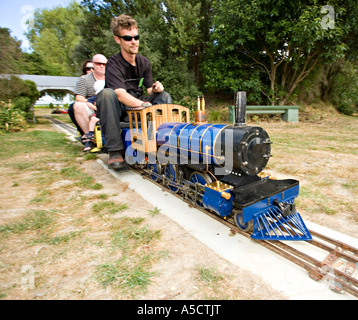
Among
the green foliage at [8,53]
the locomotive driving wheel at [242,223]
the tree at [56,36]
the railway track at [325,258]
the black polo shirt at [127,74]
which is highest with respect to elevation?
the tree at [56,36]

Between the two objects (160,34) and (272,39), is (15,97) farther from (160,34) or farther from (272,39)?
(272,39)

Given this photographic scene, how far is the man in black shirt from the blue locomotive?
128 cm

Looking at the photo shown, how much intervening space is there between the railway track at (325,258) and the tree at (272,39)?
11638mm

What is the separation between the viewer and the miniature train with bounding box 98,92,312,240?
2543 mm

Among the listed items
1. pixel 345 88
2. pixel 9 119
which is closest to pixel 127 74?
pixel 9 119

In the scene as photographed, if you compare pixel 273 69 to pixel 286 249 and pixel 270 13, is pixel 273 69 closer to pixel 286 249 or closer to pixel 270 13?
pixel 270 13

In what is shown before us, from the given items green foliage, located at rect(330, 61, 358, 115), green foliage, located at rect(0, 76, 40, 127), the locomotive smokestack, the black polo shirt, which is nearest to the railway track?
the locomotive smokestack

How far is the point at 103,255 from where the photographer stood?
2.35 m

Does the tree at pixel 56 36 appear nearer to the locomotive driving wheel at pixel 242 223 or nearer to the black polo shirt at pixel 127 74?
the black polo shirt at pixel 127 74

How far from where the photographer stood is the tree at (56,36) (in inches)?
2062

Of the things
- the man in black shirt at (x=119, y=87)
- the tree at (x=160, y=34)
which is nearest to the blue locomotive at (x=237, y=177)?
the man in black shirt at (x=119, y=87)

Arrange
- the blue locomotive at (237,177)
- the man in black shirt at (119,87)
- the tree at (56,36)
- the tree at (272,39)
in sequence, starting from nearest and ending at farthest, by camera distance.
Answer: the blue locomotive at (237,177) → the man in black shirt at (119,87) → the tree at (272,39) → the tree at (56,36)

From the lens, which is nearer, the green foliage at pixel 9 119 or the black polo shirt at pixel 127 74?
the black polo shirt at pixel 127 74
